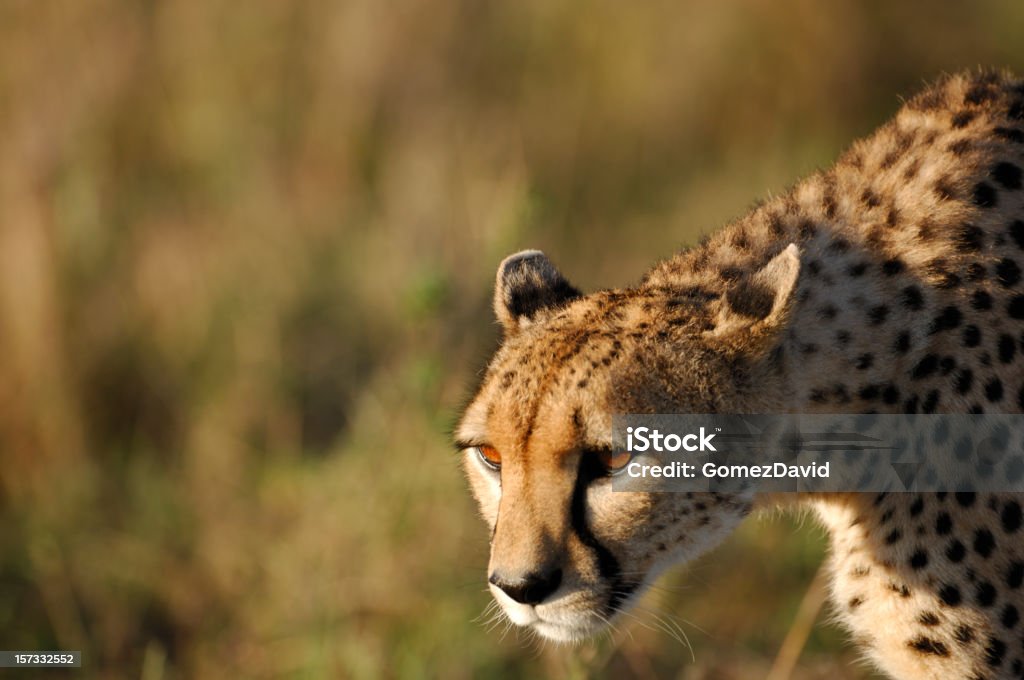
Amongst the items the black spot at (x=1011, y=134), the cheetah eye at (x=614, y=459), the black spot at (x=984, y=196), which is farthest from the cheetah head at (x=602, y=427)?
the black spot at (x=1011, y=134)

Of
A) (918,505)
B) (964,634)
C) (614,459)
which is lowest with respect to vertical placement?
(964,634)

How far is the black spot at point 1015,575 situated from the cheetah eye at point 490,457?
1008 mm

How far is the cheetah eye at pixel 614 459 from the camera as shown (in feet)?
7.89

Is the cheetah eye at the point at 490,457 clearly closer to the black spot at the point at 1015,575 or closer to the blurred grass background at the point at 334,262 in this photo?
the blurred grass background at the point at 334,262

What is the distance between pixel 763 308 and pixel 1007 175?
0.68 m

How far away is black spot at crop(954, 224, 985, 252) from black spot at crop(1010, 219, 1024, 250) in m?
0.06

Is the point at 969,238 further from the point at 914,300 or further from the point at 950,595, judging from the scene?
the point at 950,595

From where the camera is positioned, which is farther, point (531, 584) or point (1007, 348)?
point (1007, 348)

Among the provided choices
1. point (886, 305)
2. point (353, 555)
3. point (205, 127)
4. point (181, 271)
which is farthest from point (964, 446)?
point (205, 127)

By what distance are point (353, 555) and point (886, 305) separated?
1875mm

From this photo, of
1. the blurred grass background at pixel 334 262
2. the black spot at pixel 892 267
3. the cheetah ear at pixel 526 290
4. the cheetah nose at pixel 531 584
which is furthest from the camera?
the blurred grass background at pixel 334 262

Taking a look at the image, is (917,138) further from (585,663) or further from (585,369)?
(585,663)

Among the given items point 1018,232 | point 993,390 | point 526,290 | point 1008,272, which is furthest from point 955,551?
point 526,290

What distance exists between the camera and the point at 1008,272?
2.67 metres
